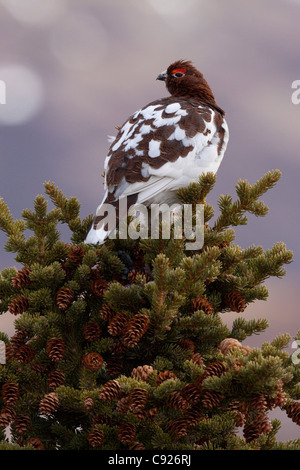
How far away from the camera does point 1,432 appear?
297 centimetres

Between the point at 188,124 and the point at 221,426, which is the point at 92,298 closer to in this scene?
the point at 221,426

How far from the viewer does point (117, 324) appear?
2.73 meters

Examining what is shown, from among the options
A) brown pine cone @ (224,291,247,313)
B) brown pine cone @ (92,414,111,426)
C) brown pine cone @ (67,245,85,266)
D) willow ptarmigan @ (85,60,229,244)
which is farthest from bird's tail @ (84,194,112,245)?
brown pine cone @ (92,414,111,426)

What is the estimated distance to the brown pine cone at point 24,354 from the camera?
290 centimetres

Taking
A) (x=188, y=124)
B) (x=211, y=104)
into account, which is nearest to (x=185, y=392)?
(x=188, y=124)

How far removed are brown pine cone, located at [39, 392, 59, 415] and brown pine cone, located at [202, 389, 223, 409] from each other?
0.68 metres

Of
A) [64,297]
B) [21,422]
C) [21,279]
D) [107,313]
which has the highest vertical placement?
[21,279]

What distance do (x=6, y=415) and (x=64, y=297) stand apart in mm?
627

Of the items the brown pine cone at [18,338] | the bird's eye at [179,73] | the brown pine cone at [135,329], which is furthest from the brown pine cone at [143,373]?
the bird's eye at [179,73]

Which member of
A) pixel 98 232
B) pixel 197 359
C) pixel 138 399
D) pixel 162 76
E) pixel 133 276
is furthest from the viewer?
pixel 162 76

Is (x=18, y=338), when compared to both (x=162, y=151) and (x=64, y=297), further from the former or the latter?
(x=162, y=151)

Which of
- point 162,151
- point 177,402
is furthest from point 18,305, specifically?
point 162,151

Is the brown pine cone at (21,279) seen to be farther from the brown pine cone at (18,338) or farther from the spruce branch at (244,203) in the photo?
the spruce branch at (244,203)
